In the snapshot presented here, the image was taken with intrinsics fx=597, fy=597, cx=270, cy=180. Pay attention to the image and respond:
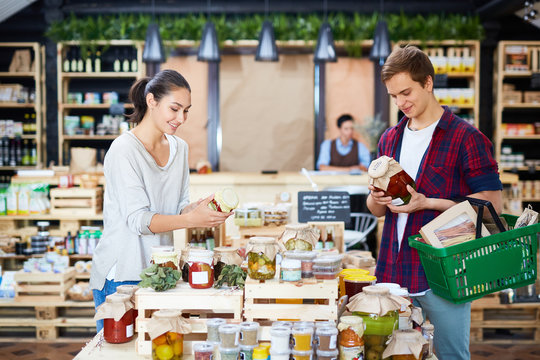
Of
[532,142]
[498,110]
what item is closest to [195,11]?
[498,110]

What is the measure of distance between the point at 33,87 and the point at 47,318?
137 inches

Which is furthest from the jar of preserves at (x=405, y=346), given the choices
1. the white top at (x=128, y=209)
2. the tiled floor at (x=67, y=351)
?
the tiled floor at (x=67, y=351)

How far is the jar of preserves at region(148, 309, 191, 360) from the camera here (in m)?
A: 1.74

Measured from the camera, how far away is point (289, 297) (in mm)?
1861

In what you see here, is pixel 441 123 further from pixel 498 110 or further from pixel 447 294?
pixel 498 110

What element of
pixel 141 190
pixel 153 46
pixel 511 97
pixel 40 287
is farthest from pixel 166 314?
pixel 511 97

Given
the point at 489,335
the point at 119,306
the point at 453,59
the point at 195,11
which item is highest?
the point at 195,11

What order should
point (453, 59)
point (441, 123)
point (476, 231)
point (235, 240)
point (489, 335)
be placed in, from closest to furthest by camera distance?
point (476, 231), point (441, 123), point (235, 240), point (489, 335), point (453, 59)

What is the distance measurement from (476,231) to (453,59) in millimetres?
5378

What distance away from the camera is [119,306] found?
1.94 m

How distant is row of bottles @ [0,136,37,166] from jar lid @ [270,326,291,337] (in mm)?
6037

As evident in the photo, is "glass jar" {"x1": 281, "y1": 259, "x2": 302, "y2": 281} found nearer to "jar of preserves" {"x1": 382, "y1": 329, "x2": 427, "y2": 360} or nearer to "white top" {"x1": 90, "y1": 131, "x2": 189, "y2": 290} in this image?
"jar of preserves" {"x1": 382, "y1": 329, "x2": 427, "y2": 360}

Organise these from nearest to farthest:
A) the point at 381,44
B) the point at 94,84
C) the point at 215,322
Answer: the point at 215,322 < the point at 381,44 < the point at 94,84

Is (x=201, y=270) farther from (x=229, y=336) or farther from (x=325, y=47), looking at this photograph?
(x=325, y=47)
